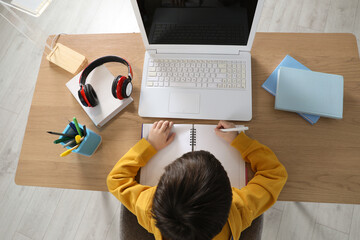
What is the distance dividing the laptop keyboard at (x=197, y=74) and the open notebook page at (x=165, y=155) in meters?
0.16

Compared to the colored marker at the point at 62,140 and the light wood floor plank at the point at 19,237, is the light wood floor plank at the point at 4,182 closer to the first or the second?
the light wood floor plank at the point at 19,237

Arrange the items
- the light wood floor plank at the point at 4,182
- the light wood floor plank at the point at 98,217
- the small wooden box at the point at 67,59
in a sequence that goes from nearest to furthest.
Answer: the small wooden box at the point at 67,59 → the light wood floor plank at the point at 98,217 → the light wood floor plank at the point at 4,182

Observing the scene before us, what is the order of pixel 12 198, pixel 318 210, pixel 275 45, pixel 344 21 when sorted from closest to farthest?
pixel 275 45 → pixel 318 210 → pixel 12 198 → pixel 344 21

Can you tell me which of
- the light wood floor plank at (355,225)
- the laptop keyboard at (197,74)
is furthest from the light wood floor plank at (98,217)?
the light wood floor plank at (355,225)

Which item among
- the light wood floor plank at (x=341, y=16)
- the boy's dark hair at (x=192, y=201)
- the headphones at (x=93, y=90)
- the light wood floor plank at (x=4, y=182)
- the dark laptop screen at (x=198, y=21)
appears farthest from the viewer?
the light wood floor plank at (x=341, y=16)

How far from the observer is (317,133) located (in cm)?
80

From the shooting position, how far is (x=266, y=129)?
2.67ft

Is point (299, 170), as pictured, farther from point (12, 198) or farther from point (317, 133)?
point (12, 198)

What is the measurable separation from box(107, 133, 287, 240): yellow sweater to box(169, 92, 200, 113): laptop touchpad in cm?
16

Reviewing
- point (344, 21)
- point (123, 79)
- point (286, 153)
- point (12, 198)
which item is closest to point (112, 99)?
point (123, 79)

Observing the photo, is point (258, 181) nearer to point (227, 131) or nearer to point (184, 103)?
point (227, 131)

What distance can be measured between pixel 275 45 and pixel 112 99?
25.9 inches

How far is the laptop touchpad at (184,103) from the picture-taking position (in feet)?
2.74

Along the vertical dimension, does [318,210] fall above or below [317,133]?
below
